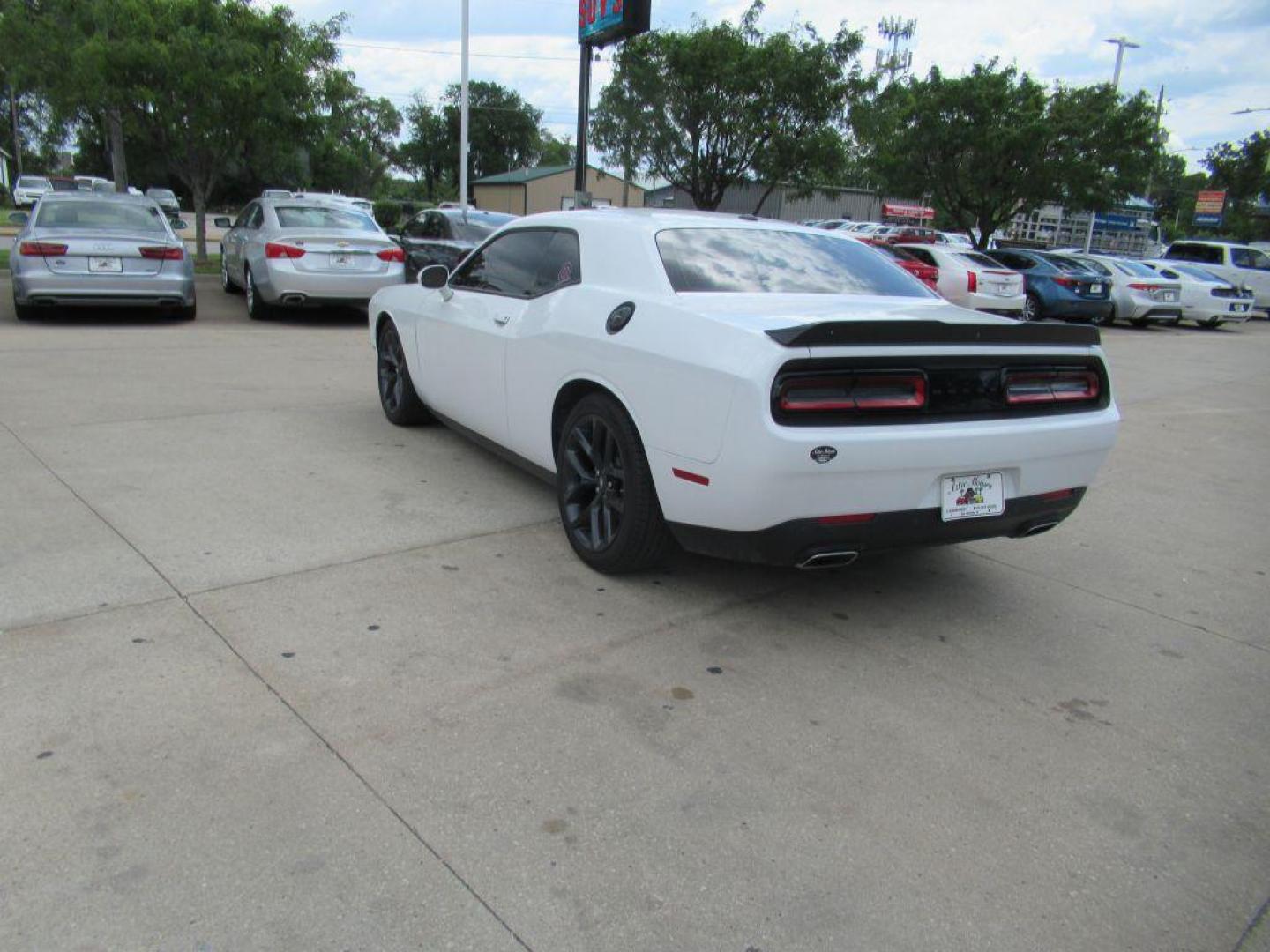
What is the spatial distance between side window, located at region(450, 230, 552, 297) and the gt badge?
2071 millimetres

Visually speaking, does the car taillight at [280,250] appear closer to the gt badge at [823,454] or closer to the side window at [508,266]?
the side window at [508,266]

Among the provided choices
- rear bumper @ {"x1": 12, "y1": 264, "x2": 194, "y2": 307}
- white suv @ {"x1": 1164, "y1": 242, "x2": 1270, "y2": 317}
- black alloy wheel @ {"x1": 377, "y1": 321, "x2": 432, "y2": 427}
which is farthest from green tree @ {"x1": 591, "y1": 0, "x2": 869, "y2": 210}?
black alloy wheel @ {"x1": 377, "y1": 321, "x2": 432, "y2": 427}

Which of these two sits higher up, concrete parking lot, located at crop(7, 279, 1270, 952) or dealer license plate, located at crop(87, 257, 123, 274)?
dealer license plate, located at crop(87, 257, 123, 274)

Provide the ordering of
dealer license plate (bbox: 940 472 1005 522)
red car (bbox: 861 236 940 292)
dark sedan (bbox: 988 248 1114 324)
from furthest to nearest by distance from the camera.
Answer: dark sedan (bbox: 988 248 1114 324)
red car (bbox: 861 236 940 292)
dealer license plate (bbox: 940 472 1005 522)

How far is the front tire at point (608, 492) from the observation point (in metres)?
3.88

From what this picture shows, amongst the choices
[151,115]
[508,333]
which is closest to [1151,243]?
[151,115]

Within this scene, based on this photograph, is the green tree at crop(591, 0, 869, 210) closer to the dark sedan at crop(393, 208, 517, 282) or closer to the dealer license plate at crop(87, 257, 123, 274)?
the dark sedan at crop(393, 208, 517, 282)

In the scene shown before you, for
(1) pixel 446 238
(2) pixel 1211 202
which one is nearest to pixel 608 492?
(1) pixel 446 238

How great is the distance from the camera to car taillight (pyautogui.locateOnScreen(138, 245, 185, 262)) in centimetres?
1037

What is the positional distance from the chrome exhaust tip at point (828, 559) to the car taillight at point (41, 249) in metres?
9.55

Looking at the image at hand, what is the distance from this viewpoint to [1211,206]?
43594 millimetres

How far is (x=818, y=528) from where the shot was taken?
11.2 feet

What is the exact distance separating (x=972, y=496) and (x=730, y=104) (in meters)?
19.4

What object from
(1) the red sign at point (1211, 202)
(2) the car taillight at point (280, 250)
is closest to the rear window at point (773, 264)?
(2) the car taillight at point (280, 250)
